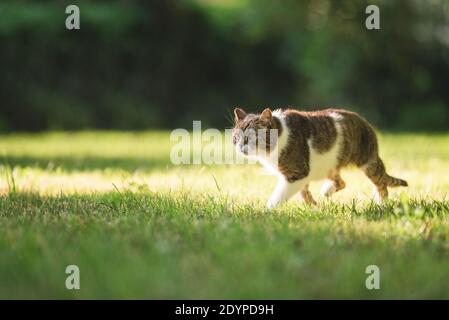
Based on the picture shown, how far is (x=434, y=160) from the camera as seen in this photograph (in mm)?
7578

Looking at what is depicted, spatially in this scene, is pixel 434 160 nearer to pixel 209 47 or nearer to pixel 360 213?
pixel 360 213

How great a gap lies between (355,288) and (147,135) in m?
10.2

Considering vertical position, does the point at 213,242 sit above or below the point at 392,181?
below

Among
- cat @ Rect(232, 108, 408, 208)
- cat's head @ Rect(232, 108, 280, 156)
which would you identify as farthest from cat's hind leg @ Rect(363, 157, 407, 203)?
cat's head @ Rect(232, 108, 280, 156)

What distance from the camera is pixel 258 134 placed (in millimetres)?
4723

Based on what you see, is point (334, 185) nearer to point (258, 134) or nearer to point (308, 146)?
point (308, 146)

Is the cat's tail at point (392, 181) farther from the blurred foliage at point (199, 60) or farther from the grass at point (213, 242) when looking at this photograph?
the blurred foliage at point (199, 60)

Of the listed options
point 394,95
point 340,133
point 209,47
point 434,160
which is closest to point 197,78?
point 209,47

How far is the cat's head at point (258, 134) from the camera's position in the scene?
4.72 metres

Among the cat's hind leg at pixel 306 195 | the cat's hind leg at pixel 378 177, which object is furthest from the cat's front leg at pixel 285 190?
the cat's hind leg at pixel 378 177

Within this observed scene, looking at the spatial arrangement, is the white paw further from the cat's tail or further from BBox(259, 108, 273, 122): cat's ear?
BBox(259, 108, 273, 122): cat's ear

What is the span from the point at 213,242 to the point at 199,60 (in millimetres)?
13097

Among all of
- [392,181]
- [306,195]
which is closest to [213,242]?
[306,195]

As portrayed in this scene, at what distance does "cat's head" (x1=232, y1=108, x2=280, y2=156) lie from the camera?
4.72 metres
